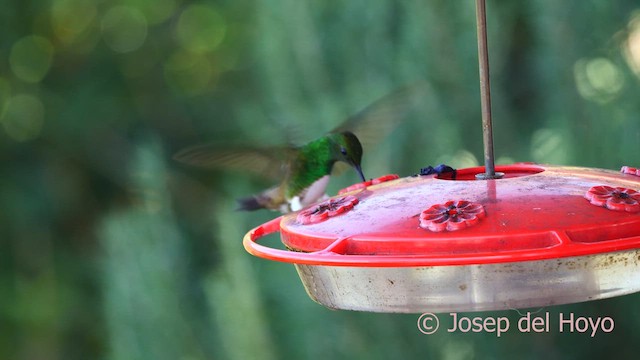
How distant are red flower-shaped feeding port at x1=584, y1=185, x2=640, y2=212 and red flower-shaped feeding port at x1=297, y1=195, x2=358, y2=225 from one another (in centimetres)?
43

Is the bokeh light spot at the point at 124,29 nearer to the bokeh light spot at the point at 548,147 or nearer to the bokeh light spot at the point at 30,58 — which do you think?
the bokeh light spot at the point at 30,58

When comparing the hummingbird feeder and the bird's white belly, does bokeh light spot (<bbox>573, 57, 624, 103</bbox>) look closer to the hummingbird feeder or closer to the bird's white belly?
the bird's white belly

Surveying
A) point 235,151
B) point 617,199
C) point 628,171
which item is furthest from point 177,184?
point 617,199

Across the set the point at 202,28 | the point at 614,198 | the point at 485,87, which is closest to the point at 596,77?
the point at 485,87

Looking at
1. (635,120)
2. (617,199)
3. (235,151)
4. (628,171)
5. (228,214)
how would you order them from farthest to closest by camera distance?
1. (228,214)
2. (635,120)
3. (235,151)
4. (628,171)
5. (617,199)

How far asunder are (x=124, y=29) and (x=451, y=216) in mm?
2997

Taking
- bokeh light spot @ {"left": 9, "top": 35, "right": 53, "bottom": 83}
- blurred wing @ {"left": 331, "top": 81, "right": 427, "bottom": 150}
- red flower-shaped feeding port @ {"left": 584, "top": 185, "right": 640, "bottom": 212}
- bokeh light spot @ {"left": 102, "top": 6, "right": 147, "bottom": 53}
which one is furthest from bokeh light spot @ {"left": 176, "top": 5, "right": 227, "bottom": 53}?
red flower-shaped feeding port @ {"left": 584, "top": 185, "right": 640, "bottom": 212}

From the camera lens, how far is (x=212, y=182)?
3910 mm

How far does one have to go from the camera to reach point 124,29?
4035mm

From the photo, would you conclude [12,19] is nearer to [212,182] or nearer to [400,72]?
[212,182]

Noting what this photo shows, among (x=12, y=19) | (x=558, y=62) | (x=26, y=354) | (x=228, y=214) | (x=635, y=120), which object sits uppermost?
(x=12, y=19)

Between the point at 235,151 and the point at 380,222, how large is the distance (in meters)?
0.90

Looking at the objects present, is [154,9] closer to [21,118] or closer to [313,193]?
[21,118]

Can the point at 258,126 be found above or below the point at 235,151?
below
